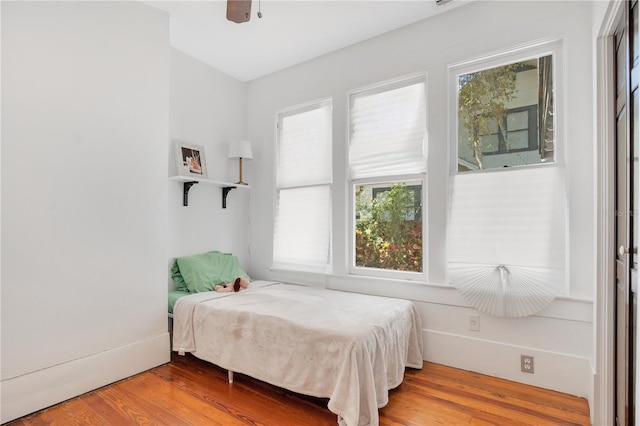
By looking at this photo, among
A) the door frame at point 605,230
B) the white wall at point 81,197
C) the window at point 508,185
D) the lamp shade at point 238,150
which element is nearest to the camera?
the door frame at point 605,230

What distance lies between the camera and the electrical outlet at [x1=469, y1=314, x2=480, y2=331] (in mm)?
2404

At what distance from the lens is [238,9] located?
2.01 metres

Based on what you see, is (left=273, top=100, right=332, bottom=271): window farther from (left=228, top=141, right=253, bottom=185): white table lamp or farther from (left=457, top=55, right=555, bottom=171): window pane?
(left=457, top=55, right=555, bottom=171): window pane

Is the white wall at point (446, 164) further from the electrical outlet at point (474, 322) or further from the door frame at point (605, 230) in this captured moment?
the door frame at point (605, 230)

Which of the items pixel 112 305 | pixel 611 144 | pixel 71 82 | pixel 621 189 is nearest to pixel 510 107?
pixel 611 144

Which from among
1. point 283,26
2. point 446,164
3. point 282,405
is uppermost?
point 283,26

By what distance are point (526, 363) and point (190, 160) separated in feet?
10.7

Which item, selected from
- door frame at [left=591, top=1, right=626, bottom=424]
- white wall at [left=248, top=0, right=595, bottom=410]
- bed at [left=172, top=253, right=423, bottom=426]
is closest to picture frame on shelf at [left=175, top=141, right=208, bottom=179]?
white wall at [left=248, top=0, right=595, bottom=410]

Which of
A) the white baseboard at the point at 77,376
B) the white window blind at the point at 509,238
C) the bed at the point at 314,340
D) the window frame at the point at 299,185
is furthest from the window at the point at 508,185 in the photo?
the white baseboard at the point at 77,376

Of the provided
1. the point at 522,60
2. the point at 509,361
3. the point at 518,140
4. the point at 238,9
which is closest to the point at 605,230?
the point at 518,140

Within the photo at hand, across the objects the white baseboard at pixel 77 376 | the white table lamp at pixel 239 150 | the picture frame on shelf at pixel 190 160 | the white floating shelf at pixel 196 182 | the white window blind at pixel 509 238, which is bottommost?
→ the white baseboard at pixel 77 376

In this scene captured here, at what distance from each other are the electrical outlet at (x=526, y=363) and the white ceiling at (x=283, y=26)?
2638 mm

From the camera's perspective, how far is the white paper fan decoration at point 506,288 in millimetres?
2168

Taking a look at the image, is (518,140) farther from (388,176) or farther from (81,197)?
(81,197)
